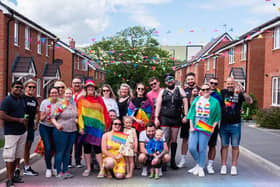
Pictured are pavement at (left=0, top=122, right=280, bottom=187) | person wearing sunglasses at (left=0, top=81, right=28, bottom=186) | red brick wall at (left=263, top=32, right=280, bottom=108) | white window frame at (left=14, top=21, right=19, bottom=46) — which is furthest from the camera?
red brick wall at (left=263, top=32, right=280, bottom=108)

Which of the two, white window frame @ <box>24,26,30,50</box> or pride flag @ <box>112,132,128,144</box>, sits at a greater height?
white window frame @ <box>24,26,30,50</box>

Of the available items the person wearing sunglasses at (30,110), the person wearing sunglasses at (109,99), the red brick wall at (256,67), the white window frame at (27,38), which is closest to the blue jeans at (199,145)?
the person wearing sunglasses at (109,99)

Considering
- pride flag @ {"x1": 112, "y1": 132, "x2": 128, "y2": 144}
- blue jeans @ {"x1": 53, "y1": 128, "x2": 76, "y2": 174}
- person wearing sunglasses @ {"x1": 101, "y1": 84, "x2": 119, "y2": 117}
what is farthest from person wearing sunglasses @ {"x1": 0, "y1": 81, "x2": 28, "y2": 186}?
person wearing sunglasses @ {"x1": 101, "y1": 84, "x2": 119, "y2": 117}

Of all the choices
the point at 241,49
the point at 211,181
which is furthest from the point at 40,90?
the point at 211,181

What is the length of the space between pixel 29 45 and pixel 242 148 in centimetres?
1688

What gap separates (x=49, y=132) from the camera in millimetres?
6516

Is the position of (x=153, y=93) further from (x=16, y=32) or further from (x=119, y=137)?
(x=16, y=32)

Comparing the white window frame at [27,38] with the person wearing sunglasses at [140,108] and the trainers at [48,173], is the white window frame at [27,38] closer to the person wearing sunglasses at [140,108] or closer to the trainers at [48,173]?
the person wearing sunglasses at [140,108]

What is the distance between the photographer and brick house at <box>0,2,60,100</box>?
18.3 metres

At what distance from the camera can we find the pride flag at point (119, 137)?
6.60 meters

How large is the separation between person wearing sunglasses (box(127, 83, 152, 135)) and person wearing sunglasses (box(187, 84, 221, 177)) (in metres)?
0.94

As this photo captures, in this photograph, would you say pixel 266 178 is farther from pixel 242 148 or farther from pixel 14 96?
pixel 14 96

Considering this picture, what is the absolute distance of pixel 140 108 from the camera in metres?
7.20

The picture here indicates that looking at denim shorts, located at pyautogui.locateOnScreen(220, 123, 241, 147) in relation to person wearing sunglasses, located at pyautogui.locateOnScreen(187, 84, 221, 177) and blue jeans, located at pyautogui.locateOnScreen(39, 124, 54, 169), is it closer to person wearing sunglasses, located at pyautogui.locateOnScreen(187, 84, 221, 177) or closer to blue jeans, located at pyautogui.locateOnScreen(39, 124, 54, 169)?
person wearing sunglasses, located at pyautogui.locateOnScreen(187, 84, 221, 177)
